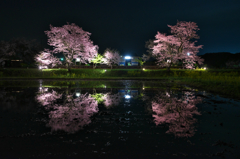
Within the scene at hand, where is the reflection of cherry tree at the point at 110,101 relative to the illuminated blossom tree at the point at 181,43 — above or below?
below

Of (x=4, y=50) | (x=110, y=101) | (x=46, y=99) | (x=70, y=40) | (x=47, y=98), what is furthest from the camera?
(x=4, y=50)

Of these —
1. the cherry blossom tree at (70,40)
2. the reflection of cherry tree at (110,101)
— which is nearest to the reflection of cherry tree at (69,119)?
the reflection of cherry tree at (110,101)

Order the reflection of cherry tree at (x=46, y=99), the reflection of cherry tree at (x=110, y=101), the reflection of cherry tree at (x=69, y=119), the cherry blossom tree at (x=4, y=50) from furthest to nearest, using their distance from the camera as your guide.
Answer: the cherry blossom tree at (x=4, y=50) → the reflection of cherry tree at (x=46, y=99) → the reflection of cherry tree at (x=110, y=101) → the reflection of cherry tree at (x=69, y=119)

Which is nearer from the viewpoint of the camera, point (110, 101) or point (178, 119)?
point (178, 119)

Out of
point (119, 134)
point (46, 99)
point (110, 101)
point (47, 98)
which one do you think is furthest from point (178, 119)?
point (47, 98)

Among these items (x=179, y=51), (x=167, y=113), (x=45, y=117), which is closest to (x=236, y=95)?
(x=167, y=113)

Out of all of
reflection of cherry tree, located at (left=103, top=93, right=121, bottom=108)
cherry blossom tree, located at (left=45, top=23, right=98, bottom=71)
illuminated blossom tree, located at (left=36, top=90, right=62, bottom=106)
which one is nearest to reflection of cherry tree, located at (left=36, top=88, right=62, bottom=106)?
illuminated blossom tree, located at (left=36, top=90, right=62, bottom=106)

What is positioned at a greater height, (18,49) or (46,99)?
(18,49)

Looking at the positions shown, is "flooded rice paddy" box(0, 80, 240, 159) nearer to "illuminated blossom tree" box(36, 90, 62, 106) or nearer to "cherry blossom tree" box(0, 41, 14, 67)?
"illuminated blossom tree" box(36, 90, 62, 106)

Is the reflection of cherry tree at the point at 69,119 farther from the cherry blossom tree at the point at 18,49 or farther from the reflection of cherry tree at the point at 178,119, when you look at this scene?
the cherry blossom tree at the point at 18,49

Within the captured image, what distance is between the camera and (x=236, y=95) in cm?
1207

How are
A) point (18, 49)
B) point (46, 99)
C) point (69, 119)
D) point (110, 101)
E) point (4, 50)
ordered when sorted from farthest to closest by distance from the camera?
point (18, 49)
point (4, 50)
point (46, 99)
point (110, 101)
point (69, 119)

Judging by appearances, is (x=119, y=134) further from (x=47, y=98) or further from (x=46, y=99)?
(x=47, y=98)

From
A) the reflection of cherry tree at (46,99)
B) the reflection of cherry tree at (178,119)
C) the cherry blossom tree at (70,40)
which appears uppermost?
the cherry blossom tree at (70,40)
